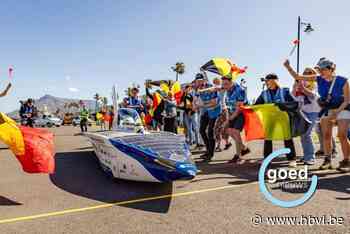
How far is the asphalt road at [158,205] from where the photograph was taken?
306cm

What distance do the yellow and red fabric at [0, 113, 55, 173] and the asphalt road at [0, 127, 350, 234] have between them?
0.42m

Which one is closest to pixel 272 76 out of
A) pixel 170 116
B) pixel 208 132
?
pixel 208 132

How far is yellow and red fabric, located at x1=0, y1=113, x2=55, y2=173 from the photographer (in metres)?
4.54

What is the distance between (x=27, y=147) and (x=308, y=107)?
18.9ft

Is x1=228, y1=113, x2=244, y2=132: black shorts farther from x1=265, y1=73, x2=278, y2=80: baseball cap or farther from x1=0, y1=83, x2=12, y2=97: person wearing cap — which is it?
x1=0, y1=83, x2=12, y2=97: person wearing cap

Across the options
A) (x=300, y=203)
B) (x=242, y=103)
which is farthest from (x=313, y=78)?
(x=300, y=203)

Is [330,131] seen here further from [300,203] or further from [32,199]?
[32,199]

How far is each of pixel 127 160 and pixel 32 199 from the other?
1.47 meters

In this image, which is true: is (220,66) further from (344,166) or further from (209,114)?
(344,166)

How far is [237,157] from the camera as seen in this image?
22.1 ft

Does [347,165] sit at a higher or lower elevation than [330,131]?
lower

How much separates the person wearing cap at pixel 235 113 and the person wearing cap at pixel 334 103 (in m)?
1.80

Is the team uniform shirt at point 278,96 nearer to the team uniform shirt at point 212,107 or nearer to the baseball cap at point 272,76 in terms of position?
the baseball cap at point 272,76

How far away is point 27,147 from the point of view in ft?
Answer: 15.1
